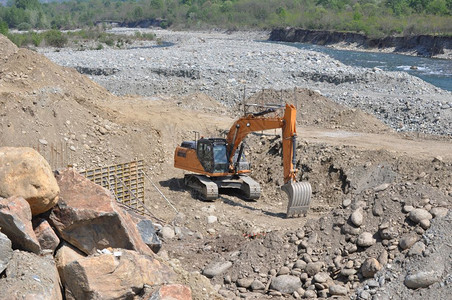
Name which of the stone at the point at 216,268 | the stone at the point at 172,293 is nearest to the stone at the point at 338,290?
the stone at the point at 216,268

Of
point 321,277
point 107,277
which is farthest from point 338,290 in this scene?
point 107,277

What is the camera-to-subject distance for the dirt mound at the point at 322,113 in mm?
24391

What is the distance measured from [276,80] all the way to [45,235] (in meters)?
25.9

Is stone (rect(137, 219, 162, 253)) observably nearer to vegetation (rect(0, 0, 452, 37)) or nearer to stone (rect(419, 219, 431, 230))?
stone (rect(419, 219, 431, 230))

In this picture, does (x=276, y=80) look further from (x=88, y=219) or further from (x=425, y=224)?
(x=88, y=219)

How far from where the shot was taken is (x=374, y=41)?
218 feet

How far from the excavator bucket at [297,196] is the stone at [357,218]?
332cm

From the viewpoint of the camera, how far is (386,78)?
1319 inches

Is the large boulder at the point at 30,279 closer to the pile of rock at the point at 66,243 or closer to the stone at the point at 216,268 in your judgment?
the pile of rock at the point at 66,243

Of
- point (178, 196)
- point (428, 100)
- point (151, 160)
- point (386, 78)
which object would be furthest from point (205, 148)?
point (386, 78)

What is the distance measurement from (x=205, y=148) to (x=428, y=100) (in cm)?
1361

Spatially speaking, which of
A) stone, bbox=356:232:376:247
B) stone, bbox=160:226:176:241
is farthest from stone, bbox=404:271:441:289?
stone, bbox=160:226:176:241

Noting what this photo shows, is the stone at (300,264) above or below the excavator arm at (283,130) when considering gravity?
below

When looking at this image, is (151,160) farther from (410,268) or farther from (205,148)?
(410,268)
